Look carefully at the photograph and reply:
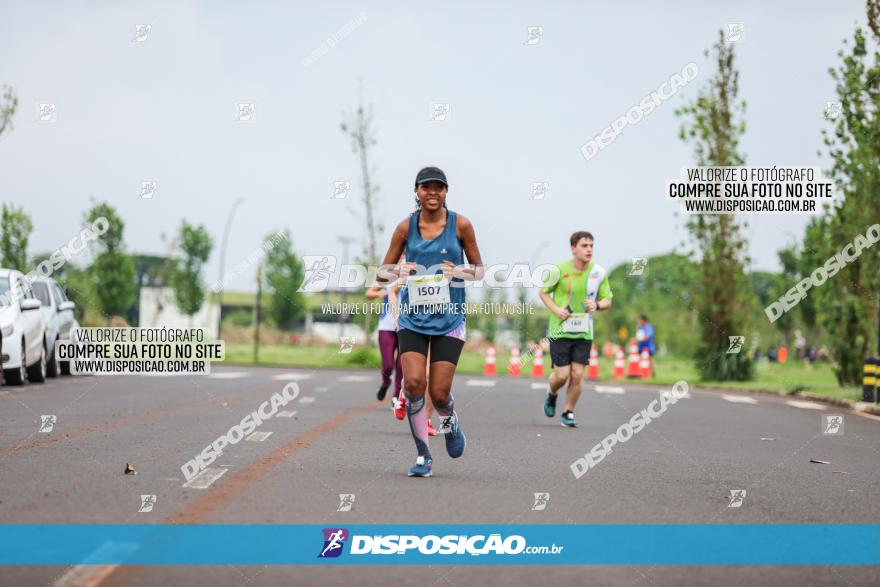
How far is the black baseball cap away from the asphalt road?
1.96 m

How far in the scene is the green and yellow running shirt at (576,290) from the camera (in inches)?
529

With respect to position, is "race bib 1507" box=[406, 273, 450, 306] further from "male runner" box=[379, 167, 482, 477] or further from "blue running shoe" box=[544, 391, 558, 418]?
"blue running shoe" box=[544, 391, 558, 418]

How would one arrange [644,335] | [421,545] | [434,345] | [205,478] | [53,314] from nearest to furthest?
1. [421,545]
2. [205,478]
3. [434,345]
4. [53,314]
5. [644,335]

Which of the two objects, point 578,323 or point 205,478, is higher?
point 578,323

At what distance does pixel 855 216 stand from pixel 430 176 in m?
15.7

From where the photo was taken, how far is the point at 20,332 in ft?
58.3

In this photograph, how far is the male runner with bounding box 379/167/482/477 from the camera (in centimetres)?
814

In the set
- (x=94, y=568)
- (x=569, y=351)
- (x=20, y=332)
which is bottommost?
(x=94, y=568)

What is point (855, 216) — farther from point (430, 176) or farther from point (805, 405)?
point (430, 176)

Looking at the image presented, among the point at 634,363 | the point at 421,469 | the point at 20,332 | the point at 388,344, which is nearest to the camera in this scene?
the point at 421,469

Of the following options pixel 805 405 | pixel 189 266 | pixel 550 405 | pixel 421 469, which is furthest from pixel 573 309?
pixel 189 266

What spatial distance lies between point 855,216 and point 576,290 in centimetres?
1038

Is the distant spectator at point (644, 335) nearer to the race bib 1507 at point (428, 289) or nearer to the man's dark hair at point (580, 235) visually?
the man's dark hair at point (580, 235)

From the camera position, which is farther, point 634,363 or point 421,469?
point 634,363
